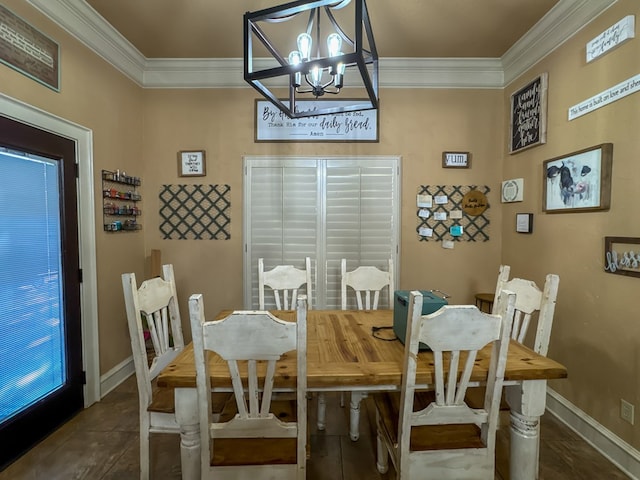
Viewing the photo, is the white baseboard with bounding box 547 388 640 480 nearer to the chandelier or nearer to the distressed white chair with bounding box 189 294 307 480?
the distressed white chair with bounding box 189 294 307 480

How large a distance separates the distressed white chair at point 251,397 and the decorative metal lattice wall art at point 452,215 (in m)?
2.18

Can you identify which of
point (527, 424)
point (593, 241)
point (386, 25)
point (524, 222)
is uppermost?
point (386, 25)

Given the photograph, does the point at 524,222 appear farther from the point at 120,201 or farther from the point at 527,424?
the point at 120,201

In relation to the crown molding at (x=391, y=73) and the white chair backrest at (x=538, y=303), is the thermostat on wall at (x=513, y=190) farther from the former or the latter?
the white chair backrest at (x=538, y=303)

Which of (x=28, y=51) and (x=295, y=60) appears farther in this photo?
(x=28, y=51)

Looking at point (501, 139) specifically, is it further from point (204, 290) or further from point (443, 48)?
point (204, 290)

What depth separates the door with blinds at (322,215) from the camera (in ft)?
9.69

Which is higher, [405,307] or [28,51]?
[28,51]

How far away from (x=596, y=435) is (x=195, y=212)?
332 cm

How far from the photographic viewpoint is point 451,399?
1195 millimetres

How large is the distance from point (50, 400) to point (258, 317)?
1900 millimetres

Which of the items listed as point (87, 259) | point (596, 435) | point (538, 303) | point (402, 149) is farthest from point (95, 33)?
point (596, 435)

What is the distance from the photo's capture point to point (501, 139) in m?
2.95

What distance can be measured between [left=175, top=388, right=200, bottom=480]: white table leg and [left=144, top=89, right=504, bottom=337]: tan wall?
1.88m
